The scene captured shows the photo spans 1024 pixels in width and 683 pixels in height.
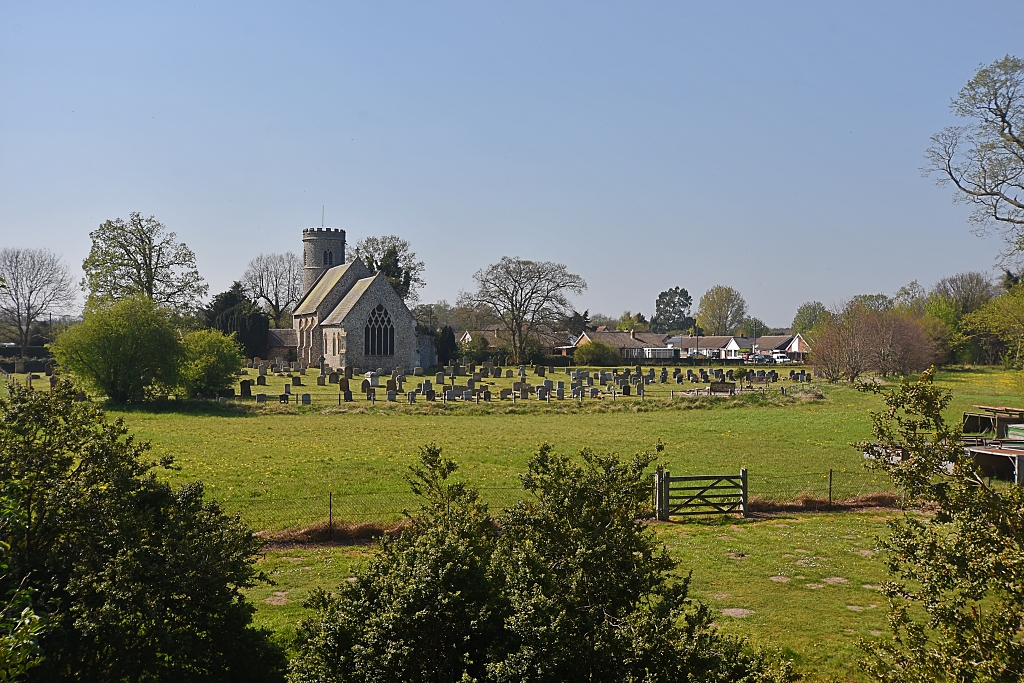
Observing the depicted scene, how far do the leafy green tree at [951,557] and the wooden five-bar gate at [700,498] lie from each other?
9754mm

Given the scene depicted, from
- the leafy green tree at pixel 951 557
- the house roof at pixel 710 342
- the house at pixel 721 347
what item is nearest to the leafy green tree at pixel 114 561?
the leafy green tree at pixel 951 557

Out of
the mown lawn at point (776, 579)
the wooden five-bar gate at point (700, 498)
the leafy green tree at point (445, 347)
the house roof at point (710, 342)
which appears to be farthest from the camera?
the house roof at point (710, 342)

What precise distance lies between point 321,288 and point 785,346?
209ft

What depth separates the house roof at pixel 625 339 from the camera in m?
93.2

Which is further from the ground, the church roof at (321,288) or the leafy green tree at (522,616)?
the church roof at (321,288)

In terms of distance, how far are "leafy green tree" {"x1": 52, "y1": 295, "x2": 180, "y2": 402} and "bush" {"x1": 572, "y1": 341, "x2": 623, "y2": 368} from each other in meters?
44.8

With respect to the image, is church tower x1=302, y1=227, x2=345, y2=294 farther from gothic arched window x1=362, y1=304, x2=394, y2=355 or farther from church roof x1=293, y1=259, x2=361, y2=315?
gothic arched window x1=362, y1=304, x2=394, y2=355

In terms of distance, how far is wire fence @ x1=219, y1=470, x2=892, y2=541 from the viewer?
13734mm

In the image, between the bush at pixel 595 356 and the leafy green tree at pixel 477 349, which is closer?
the leafy green tree at pixel 477 349

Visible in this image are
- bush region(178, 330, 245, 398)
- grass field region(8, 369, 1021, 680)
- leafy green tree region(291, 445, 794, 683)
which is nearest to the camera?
leafy green tree region(291, 445, 794, 683)

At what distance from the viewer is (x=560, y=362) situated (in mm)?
73375

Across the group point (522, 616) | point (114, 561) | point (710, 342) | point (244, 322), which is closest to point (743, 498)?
point (522, 616)

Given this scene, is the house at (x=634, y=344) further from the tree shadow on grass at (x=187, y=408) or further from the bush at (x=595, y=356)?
the tree shadow on grass at (x=187, y=408)

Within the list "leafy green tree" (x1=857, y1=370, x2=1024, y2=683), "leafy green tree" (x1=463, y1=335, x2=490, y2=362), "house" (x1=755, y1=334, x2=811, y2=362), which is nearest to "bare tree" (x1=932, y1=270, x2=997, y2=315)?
"house" (x1=755, y1=334, x2=811, y2=362)
